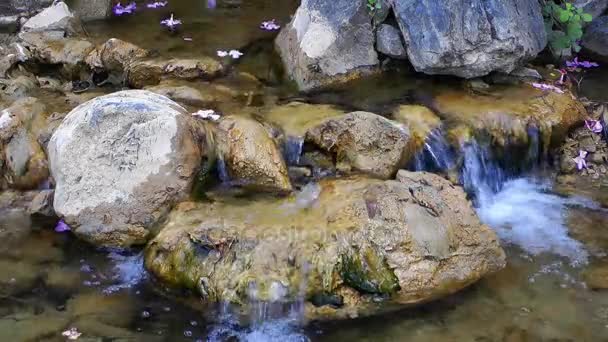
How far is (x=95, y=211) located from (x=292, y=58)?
261cm

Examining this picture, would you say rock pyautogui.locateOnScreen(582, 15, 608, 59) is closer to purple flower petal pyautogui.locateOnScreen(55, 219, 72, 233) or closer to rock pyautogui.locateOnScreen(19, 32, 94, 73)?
rock pyautogui.locateOnScreen(19, 32, 94, 73)

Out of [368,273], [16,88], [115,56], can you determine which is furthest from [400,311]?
[16,88]

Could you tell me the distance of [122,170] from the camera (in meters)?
5.00

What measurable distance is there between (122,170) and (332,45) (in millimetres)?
2498

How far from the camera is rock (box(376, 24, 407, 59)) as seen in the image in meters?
6.61

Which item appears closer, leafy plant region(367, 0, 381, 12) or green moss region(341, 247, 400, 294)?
green moss region(341, 247, 400, 294)

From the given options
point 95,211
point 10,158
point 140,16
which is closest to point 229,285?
point 95,211

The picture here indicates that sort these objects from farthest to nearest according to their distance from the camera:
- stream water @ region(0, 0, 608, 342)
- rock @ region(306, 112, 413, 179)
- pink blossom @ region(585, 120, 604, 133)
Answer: pink blossom @ region(585, 120, 604, 133) → rock @ region(306, 112, 413, 179) → stream water @ region(0, 0, 608, 342)

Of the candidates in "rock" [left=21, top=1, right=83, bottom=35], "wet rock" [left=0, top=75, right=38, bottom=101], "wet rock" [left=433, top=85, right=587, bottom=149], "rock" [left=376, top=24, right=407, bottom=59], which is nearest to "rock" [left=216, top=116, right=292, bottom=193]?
"wet rock" [left=433, top=85, right=587, bottom=149]

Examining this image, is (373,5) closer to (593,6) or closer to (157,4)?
(593,6)

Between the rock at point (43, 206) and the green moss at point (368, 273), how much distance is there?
234cm

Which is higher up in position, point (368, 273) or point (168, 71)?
point (168, 71)

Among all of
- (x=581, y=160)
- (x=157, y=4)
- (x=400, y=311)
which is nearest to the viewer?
(x=400, y=311)

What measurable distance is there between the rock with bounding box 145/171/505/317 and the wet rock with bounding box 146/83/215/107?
148 cm
